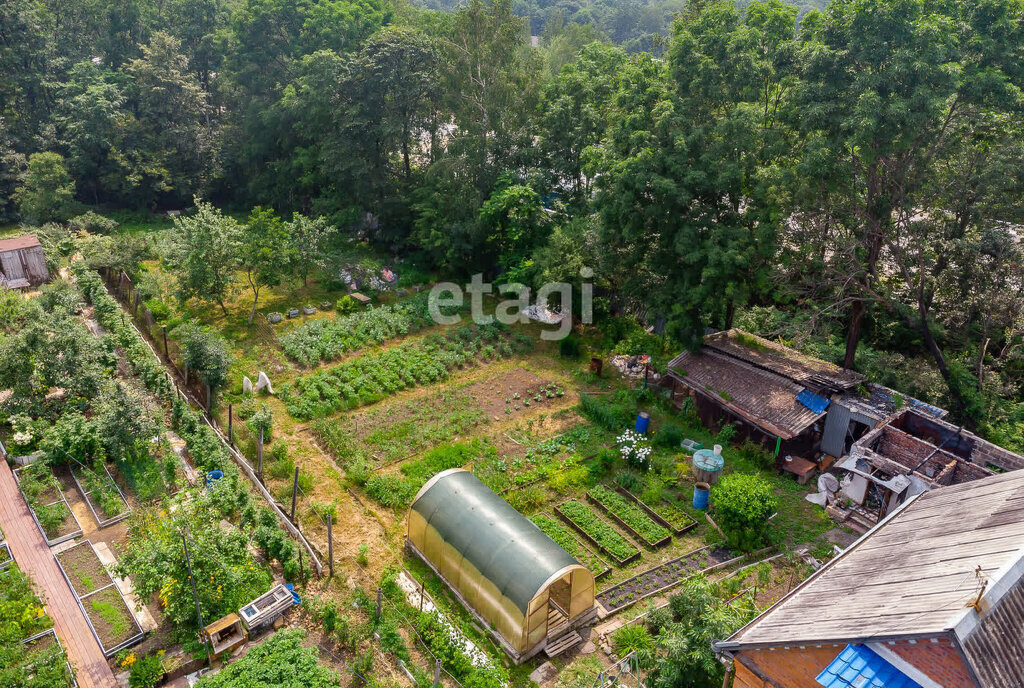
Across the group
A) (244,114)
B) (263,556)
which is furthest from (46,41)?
(263,556)

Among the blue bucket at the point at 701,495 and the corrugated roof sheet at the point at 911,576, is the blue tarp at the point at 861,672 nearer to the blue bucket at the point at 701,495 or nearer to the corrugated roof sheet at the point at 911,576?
the corrugated roof sheet at the point at 911,576

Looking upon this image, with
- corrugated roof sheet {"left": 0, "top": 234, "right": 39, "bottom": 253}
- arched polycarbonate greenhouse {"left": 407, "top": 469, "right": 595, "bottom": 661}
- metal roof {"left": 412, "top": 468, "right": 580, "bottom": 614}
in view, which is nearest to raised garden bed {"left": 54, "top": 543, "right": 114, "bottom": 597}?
arched polycarbonate greenhouse {"left": 407, "top": 469, "right": 595, "bottom": 661}

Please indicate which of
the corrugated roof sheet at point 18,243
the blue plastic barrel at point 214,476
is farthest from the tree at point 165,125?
the blue plastic barrel at point 214,476

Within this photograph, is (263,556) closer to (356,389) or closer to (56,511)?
(56,511)

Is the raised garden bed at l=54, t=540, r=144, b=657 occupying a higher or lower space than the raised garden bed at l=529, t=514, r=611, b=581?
higher

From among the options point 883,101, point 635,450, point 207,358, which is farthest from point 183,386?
point 883,101

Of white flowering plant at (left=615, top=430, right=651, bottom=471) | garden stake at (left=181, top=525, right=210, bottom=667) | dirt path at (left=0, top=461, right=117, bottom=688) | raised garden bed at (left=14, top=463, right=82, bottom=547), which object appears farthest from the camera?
white flowering plant at (left=615, top=430, right=651, bottom=471)

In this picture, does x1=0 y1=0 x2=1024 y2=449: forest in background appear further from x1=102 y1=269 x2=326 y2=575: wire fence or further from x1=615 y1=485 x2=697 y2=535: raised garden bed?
x1=615 y1=485 x2=697 y2=535: raised garden bed

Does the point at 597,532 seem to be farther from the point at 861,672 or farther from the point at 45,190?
the point at 45,190
